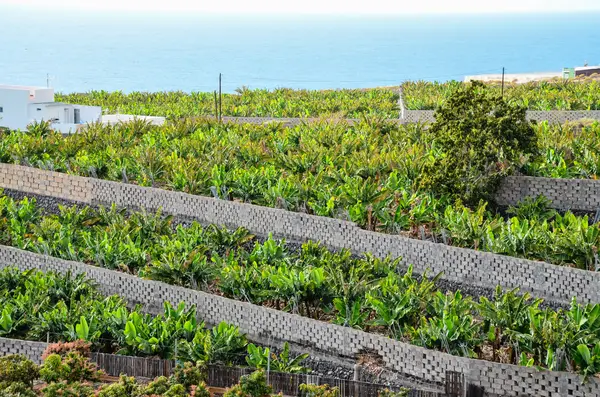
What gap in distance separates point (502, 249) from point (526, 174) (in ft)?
14.9

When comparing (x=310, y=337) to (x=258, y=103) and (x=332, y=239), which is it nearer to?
(x=332, y=239)

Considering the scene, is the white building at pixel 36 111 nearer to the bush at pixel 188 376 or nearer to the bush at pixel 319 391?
the bush at pixel 188 376

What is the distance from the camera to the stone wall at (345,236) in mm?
21297

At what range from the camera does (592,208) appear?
971 inches

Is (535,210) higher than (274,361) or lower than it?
higher

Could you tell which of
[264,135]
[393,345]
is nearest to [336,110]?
[264,135]

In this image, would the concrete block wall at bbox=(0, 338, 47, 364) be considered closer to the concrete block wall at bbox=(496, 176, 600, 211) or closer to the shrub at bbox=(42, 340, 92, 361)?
the shrub at bbox=(42, 340, 92, 361)

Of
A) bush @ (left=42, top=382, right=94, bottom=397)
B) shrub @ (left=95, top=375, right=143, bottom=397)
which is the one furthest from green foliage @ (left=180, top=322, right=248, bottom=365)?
bush @ (left=42, top=382, right=94, bottom=397)

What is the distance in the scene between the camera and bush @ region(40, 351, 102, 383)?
18.0 metres

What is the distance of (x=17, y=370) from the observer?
1758 centimetres

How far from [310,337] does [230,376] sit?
298cm

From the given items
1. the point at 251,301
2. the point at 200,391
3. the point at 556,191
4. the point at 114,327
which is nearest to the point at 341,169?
the point at 556,191

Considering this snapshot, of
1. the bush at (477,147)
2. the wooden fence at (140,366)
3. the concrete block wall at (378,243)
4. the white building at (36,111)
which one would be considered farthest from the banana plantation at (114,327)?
the white building at (36,111)

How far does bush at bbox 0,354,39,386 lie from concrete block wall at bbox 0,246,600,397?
2.60m
